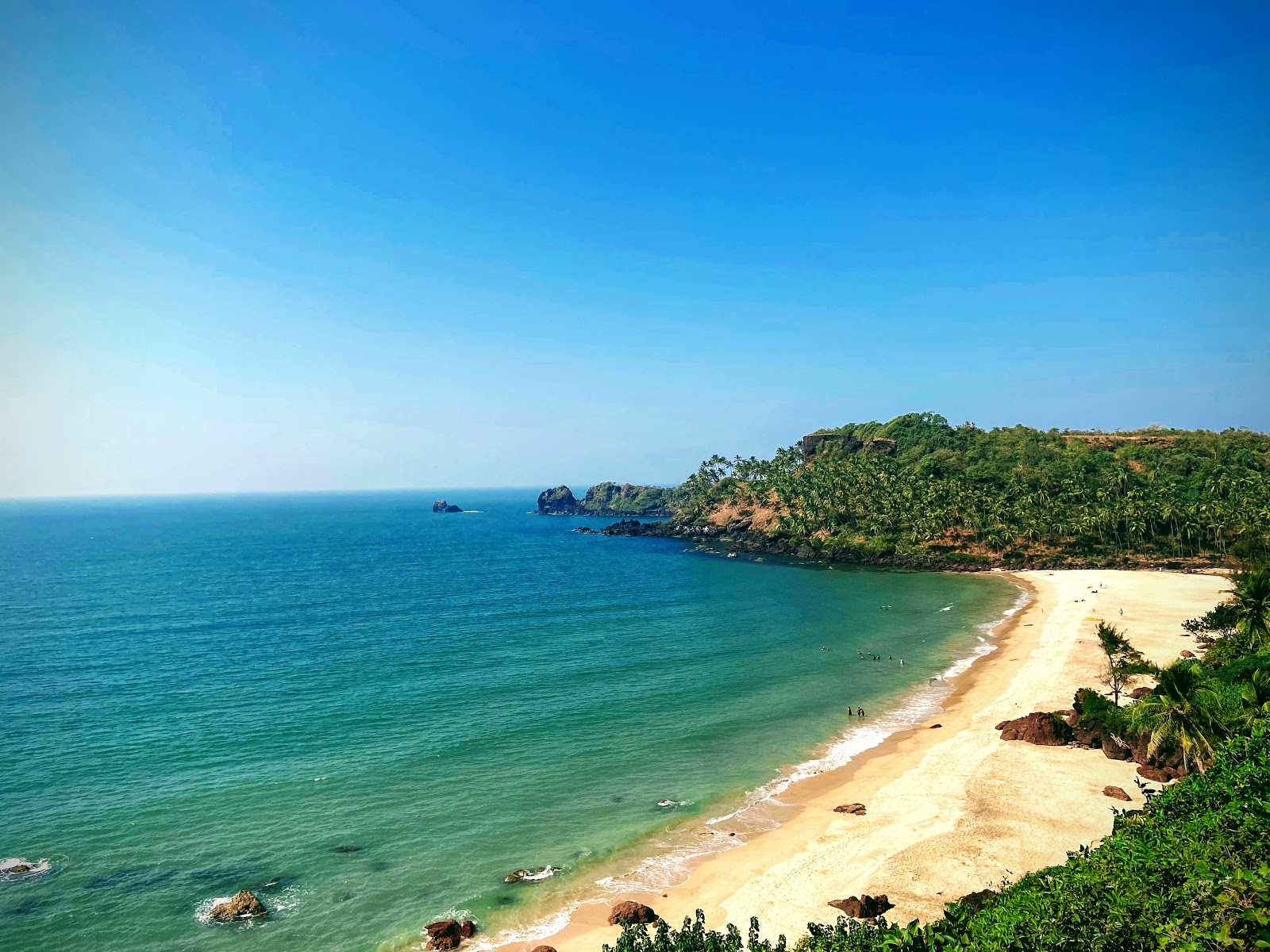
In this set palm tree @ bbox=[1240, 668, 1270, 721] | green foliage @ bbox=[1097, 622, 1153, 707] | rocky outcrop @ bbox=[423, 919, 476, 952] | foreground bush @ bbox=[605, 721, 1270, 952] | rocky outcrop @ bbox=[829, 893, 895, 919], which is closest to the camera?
foreground bush @ bbox=[605, 721, 1270, 952]

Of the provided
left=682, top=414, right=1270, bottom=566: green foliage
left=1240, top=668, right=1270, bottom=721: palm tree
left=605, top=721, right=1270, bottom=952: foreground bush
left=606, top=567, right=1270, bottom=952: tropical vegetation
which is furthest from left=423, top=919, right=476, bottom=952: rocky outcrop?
left=682, top=414, right=1270, bottom=566: green foliage

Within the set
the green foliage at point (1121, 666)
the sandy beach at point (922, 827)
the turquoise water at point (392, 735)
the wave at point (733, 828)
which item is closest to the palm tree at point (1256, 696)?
the sandy beach at point (922, 827)

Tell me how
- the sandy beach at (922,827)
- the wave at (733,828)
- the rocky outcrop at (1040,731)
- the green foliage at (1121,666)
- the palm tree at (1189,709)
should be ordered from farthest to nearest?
the green foliage at (1121,666) → the rocky outcrop at (1040,731) → the palm tree at (1189,709) → the wave at (733,828) → the sandy beach at (922,827)

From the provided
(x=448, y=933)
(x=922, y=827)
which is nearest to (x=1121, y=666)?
(x=922, y=827)

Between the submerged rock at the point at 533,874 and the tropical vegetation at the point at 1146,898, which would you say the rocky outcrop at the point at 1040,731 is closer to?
the tropical vegetation at the point at 1146,898

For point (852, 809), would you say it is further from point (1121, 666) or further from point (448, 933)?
point (1121, 666)

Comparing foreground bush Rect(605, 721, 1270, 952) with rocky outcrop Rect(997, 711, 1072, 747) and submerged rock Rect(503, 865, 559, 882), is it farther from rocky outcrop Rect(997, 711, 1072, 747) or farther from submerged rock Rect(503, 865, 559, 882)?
rocky outcrop Rect(997, 711, 1072, 747)
